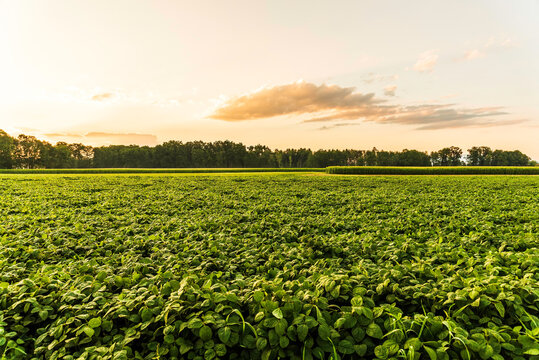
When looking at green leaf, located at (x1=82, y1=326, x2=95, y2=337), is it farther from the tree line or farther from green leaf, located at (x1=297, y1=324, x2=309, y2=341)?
the tree line

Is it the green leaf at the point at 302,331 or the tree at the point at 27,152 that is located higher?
the tree at the point at 27,152

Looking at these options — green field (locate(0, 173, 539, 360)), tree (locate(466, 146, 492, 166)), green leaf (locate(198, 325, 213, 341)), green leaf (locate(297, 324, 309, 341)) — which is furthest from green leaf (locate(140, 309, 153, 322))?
tree (locate(466, 146, 492, 166))

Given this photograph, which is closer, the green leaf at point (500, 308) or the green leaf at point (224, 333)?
the green leaf at point (224, 333)

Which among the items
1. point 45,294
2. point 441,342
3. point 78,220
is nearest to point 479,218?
point 441,342

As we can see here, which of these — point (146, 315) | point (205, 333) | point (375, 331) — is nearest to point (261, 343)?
point (205, 333)

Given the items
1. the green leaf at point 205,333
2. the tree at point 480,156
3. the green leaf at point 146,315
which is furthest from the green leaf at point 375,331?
the tree at point 480,156

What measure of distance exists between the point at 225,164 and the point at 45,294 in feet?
402

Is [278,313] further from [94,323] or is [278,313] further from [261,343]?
[94,323]

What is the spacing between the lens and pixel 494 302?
3.00 meters

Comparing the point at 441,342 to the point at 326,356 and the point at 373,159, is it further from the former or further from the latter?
the point at 373,159

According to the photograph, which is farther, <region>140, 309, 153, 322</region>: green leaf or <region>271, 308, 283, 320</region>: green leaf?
<region>140, 309, 153, 322</region>: green leaf

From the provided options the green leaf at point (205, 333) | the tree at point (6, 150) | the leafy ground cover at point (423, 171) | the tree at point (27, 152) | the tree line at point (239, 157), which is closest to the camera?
the green leaf at point (205, 333)

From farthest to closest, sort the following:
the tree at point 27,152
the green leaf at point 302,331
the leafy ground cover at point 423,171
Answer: the tree at point 27,152 → the leafy ground cover at point 423,171 → the green leaf at point 302,331

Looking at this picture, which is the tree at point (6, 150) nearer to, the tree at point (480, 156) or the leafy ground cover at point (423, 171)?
the leafy ground cover at point (423, 171)
